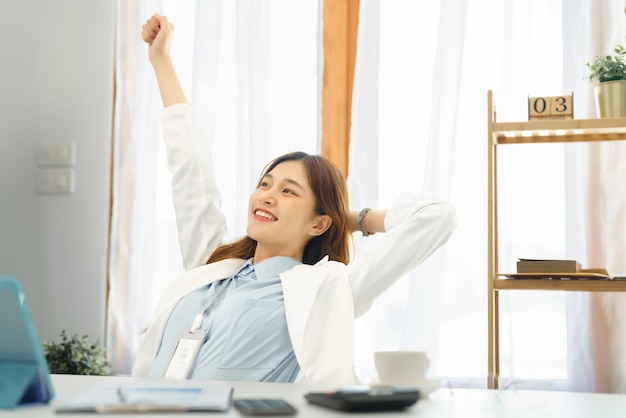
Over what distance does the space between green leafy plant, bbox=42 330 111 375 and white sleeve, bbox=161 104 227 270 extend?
78 cm

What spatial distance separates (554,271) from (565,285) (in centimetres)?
4

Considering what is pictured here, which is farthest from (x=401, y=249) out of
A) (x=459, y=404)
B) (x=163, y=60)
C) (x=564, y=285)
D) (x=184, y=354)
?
(x=163, y=60)

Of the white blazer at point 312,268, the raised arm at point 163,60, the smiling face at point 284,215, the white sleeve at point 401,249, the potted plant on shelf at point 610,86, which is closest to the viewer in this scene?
the white blazer at point 312,268

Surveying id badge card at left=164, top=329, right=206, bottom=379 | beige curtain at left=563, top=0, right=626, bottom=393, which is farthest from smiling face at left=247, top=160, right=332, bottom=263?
beige curtain at left=563, top=0, right=626, bottom=393

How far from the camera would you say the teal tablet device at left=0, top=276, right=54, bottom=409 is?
27.5 inches

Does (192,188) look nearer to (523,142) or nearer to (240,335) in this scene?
(240,335)

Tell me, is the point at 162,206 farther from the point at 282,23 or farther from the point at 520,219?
the point at 520,219

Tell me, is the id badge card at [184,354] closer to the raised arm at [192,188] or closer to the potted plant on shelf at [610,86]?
the raised arm at [192,188]

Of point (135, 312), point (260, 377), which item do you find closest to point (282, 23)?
point (135, 312)

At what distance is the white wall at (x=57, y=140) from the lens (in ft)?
8.94

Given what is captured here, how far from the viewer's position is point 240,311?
4.78ft

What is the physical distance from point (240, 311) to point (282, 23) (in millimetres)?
1348

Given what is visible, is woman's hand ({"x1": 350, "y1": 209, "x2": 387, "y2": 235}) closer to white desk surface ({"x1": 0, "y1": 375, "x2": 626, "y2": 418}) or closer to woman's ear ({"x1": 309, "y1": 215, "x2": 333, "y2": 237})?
woman's ear ({"x1": 309, "y1": 215, "x2": 333, "y2": 237})

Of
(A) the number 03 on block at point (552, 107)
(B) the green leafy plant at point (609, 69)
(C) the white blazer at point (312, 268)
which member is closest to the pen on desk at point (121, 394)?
(C) the white blazer at point (312, 268)
